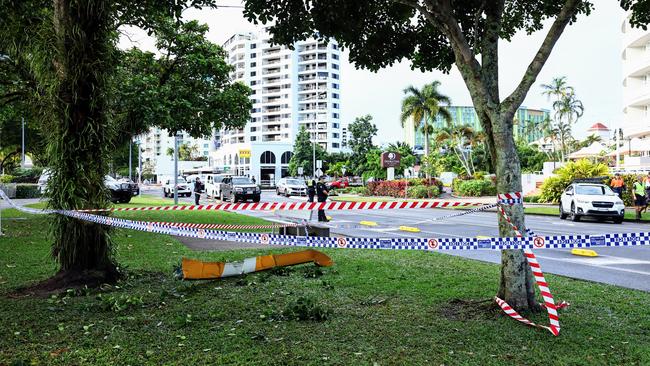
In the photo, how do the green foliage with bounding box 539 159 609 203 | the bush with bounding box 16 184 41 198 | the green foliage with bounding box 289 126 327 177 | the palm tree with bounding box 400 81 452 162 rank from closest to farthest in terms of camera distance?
the green foliage with bounding box 539 159 609 203
the bush with bounding box 16 184 41 198
the palm tree with bounding box 400 81 452 162
the green foliage with bounding box 289 126 327 177

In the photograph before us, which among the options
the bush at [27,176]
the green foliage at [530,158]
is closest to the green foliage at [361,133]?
the green foliage at [530,158]

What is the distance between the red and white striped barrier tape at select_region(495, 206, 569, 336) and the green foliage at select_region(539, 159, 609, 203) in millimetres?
27703

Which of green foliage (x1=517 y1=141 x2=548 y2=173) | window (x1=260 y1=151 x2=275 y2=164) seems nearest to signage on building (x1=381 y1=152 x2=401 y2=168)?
green foliage (x1=517 y1=141 x2=548 y2=173)

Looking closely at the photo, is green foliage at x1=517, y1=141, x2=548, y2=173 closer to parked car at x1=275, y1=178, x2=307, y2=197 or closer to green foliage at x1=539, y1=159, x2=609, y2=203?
parked car at x1=275, y1=178, x2=307, y2=197

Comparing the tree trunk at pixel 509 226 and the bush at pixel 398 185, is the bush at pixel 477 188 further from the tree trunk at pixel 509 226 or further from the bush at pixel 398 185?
the tree trunk at pixel 509 226

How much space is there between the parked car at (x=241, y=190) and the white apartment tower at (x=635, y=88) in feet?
100

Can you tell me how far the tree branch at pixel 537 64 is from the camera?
20.0 feet

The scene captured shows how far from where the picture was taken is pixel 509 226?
6.05 metres

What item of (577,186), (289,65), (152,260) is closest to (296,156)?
(289,65)

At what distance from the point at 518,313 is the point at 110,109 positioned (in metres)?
6.49

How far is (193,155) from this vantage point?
499 ft

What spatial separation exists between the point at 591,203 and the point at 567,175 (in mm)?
11952

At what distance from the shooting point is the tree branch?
6098 millimetres

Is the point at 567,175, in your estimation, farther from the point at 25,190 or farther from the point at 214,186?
the point at 25,190
